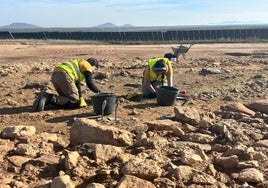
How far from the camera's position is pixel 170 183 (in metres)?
4.09

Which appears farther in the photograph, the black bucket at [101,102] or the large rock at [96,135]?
the black bucket at [101,102]

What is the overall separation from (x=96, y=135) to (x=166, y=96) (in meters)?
2.95

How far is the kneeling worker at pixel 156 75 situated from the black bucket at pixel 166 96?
1.96 ft

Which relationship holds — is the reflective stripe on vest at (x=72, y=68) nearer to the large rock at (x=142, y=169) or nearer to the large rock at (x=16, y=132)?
the large rock at (x=16, y=132)

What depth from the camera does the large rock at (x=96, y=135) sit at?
17.7 ft

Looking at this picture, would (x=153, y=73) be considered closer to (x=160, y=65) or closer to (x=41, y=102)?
(x=160, y=65)

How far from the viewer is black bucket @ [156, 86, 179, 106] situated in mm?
8078

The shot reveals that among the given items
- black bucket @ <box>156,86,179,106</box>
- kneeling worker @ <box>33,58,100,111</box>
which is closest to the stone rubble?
black bucket @ <box>156,86,179,106</box>

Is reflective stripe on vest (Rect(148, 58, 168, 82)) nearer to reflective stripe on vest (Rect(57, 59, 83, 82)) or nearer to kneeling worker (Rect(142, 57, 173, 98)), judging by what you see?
kneeling worker (Rect(142, 57, 173, 98))

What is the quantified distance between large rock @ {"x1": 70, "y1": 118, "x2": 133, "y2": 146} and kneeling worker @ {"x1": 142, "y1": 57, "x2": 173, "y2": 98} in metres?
3.38

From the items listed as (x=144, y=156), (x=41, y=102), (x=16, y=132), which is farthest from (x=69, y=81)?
(x=144, y=156)

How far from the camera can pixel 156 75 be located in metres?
9.02

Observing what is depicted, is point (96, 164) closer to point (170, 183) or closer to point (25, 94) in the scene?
point (170, 183)

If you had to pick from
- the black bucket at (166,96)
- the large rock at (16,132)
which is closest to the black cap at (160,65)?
the black bucket at (166,96)
